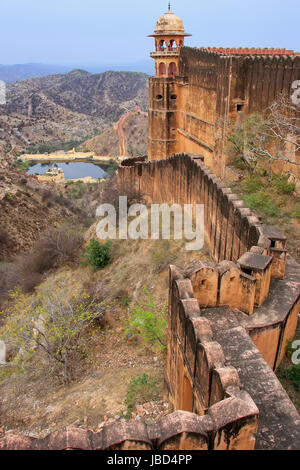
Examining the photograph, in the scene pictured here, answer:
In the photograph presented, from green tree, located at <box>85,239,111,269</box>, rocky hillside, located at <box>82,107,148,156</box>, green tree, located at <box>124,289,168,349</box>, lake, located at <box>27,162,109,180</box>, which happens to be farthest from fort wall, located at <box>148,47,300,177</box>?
rocky hillside, located at <box>82,107,148,156</box>

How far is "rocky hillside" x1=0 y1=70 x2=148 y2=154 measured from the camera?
8375 centimetres

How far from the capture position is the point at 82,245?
69.9 feet

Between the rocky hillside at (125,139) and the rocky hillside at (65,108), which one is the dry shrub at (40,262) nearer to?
the rocky hillside at (125,139)

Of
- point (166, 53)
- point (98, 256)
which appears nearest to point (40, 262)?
point (98, 256)

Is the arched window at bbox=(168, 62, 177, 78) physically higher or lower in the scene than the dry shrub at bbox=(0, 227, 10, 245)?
higher

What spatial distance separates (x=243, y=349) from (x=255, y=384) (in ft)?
2.16

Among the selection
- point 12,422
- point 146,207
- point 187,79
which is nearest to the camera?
point 12,422

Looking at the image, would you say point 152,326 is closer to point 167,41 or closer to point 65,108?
point 167,41

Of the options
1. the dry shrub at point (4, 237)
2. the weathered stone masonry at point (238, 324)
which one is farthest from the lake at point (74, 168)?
the weathered stone masonry at point (238, 324)

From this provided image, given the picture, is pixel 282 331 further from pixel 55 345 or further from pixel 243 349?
pixel 55 345

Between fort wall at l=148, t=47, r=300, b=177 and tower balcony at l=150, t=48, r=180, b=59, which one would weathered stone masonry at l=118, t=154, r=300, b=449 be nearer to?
fort wall at l=148, t=47, r=300, b=177

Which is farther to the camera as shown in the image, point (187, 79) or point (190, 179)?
point (187, 79)
